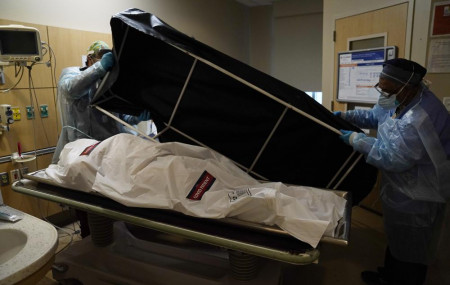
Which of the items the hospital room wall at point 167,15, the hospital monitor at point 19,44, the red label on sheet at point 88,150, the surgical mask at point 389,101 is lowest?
the red label on sheet at point 88,150

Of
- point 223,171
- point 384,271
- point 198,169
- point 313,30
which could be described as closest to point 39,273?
point 198,169

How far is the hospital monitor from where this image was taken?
1875 millimetres

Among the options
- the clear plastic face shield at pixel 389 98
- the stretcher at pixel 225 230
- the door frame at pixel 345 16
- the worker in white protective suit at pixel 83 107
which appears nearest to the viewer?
the stretcher at pixel 225 230

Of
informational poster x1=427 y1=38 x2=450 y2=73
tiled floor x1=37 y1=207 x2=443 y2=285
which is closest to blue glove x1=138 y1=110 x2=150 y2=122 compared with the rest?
tiled floor x1=37 y1=207 x2=443 y2=285

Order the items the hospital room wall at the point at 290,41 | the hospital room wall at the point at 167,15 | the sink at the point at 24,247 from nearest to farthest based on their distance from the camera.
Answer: the sink at the point at 24,247, the hospital room wall at the point at 167,15, the hospital room wall at the point at 290,41

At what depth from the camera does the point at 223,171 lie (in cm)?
144

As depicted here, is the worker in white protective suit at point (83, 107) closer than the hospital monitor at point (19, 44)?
No

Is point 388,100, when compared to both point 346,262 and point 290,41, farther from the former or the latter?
point 290,41

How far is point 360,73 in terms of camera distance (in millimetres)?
2775

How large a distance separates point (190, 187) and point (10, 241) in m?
0.73

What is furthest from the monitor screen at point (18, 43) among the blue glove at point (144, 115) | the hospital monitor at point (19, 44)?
the blue glove at point (144, 115)

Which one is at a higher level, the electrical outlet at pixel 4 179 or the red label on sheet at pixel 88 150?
the red label on sheet at pixel 88 150

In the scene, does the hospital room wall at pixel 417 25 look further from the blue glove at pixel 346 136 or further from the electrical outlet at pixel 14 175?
the electrical outlet at pixel 14 175

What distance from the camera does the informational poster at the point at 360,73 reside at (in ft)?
8.54
